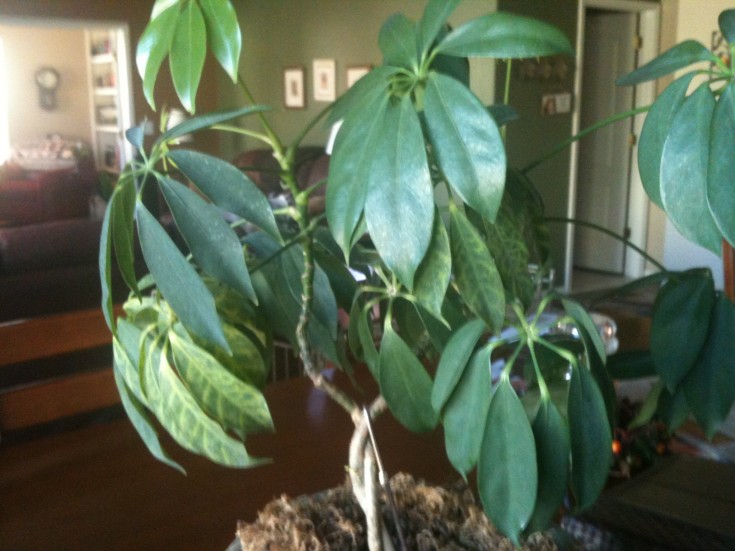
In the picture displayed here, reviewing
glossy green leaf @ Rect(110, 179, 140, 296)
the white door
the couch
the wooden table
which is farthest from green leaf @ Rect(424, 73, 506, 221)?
the white door

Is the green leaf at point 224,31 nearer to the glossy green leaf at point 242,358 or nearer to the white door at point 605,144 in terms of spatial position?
the glossy green leaf at point 242,358

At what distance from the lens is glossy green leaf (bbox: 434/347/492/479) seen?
1.92ft

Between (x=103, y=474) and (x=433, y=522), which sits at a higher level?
(x=433, y=522)

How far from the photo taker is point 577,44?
578 centimetres

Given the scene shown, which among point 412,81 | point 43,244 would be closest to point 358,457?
point 412,81

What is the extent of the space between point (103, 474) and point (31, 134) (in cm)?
958

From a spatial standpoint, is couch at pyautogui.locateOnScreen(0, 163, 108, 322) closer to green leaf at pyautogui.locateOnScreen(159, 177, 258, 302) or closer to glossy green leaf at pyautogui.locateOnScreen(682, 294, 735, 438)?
green leaf at pyautogui.locateOnScreen(159, 177, 258, 302)

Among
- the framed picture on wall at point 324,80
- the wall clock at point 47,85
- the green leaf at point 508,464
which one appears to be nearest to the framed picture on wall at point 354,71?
the framed picture on wall at point 324,80

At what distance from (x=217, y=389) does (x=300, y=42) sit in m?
7.14

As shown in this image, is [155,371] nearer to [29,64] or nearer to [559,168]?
[559,168]

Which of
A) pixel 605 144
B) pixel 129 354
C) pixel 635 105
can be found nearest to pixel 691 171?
pixel 129 354

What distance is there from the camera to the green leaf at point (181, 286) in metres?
0.55

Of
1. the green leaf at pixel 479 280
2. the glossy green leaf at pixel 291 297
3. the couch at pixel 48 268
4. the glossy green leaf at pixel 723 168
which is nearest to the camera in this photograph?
the glossy green leaf at pixel 723 168

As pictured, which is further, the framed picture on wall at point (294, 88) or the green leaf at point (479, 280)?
the framed picture on wall at point (294, 88)
